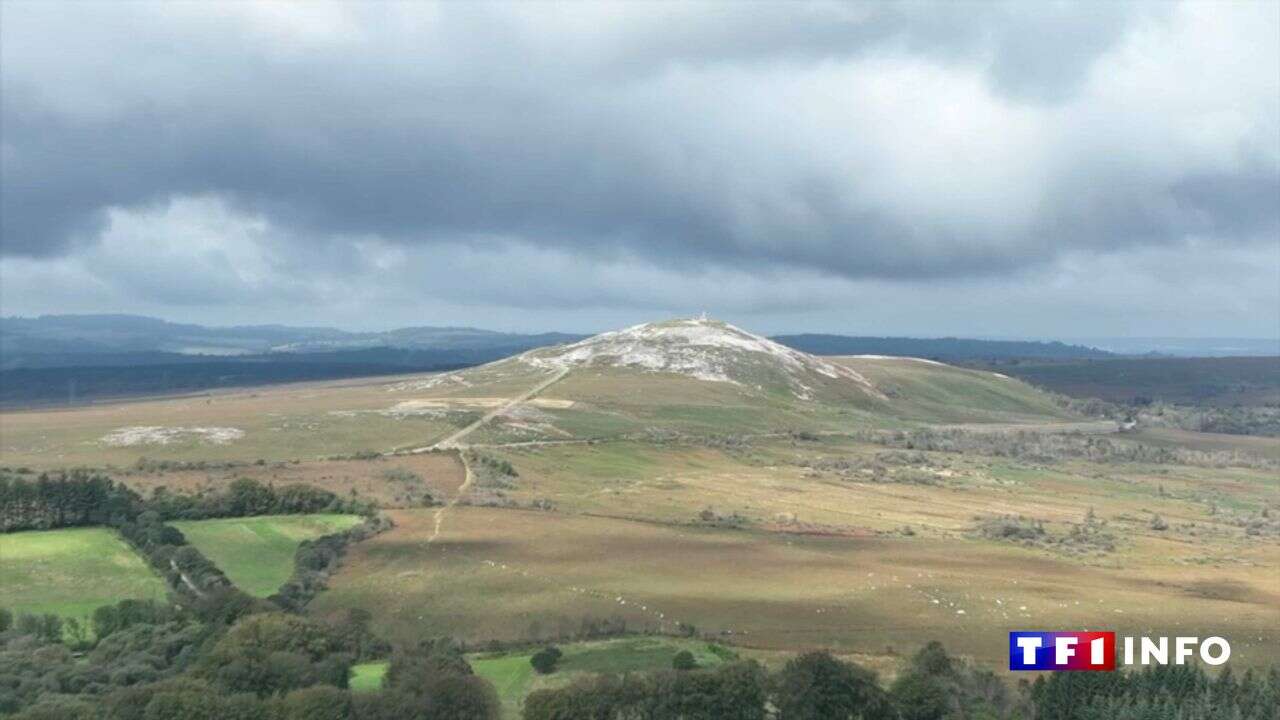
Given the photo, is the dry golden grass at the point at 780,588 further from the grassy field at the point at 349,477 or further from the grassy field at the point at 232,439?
the grassy field at the point at 232,439

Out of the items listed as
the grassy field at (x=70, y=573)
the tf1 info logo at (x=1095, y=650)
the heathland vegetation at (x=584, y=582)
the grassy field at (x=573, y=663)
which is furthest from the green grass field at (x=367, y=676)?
the tf1 info logo at (x=1095, y=650)

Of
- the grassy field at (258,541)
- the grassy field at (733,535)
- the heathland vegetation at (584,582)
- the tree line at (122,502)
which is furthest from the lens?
the tree line at (122,502)

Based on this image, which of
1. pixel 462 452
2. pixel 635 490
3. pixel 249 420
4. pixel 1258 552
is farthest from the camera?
pixel 249 420

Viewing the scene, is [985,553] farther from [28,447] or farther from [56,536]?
[28,447]

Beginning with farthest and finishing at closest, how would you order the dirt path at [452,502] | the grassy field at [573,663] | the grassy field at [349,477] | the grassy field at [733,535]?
the grassy field at [349,477] → the dirt path at [452,502] → the grassy field at [733,535] → the grassy field at [573,663]

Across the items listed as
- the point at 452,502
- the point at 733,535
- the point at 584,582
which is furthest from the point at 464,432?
the point at 584,582

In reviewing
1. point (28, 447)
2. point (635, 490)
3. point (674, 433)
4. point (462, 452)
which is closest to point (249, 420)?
point (28, 447)

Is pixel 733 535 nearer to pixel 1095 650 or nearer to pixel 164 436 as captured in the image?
pixel 1095 650
